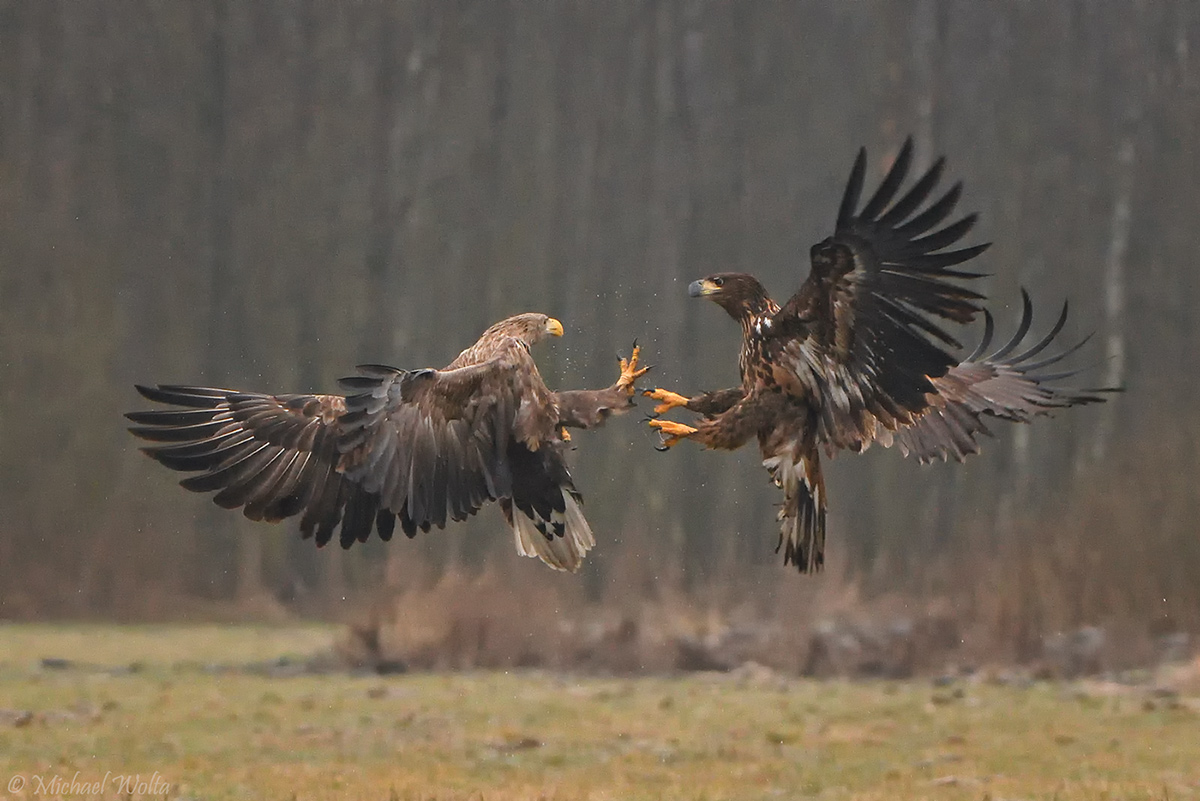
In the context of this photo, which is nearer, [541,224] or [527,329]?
[527,329]

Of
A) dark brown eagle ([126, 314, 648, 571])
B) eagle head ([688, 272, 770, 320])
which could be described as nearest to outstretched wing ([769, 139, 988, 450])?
eagle head ([688, 272, 770, 320])

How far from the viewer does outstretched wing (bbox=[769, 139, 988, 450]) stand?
21.3 feet

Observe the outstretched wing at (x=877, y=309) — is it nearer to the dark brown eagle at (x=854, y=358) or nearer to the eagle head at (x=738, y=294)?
the dark brown eagle at (x=854, y=358)

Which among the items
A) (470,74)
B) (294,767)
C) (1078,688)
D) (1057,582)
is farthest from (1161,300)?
(294,767)

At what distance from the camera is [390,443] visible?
733 centimetres

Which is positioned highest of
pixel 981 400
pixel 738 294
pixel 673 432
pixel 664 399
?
pixel 738 294

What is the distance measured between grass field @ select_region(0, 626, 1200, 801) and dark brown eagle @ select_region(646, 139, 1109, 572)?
157 cm

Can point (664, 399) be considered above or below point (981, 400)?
below

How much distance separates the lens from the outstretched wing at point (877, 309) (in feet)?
21.3

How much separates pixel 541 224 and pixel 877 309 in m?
9.62

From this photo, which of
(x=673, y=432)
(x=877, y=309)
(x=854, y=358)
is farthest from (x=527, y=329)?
(x=877, y=309)

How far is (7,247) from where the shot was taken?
16531 millimetres

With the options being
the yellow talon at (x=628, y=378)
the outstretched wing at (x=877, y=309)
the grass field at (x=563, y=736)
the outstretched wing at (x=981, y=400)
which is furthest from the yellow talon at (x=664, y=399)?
the grass field at (x=563, y=736)

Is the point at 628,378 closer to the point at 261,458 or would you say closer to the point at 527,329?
the point at 527,329
